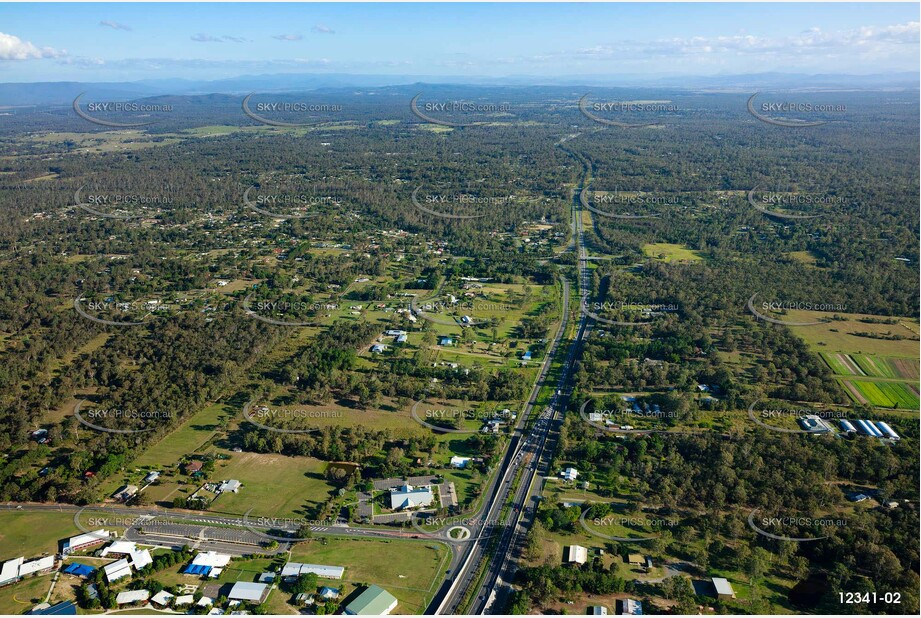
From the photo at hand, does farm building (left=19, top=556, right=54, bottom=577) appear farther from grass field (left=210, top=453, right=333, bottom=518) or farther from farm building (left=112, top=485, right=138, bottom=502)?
grass field (left=210, top=453, right=333, bottom=518)

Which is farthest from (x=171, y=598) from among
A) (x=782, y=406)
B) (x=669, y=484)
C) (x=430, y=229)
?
(x=430, y=229)

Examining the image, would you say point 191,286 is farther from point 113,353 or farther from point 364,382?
point 364,382

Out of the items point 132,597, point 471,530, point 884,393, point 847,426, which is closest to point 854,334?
point 884,393

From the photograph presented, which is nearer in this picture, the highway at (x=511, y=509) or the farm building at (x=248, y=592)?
the farm building at (x=248, y=592)

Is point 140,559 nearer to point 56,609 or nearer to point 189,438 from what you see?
point 56,609

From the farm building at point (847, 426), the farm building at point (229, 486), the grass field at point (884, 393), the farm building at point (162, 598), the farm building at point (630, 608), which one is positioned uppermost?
the grass field at point (884, 393)

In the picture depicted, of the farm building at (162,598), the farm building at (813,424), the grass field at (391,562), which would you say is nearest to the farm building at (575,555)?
the grass field at (391,562)

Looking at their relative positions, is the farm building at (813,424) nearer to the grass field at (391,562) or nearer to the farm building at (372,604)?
the grass field at (391,562)
